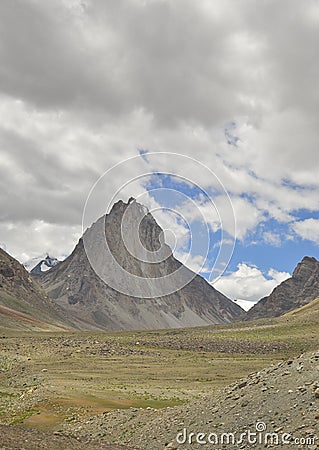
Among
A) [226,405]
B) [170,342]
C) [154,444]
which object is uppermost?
[170,342]

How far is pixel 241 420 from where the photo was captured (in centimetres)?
2581

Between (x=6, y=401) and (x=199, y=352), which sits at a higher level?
(x=199, y=352)

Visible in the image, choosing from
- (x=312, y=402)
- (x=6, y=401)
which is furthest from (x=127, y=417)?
(x=6, y=401)

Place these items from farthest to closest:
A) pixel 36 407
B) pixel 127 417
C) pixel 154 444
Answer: pixel 36 407 → pixel 127 417 → pixel 154 444

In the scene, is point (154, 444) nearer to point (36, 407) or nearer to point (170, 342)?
point (36, 407)

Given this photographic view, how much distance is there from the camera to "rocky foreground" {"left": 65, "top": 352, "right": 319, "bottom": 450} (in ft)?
76.7

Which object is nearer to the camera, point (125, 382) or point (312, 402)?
point (312, 402)

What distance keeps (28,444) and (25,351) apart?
7911cm

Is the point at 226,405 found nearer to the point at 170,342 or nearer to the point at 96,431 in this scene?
the point at 96,431

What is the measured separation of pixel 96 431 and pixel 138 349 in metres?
75.7

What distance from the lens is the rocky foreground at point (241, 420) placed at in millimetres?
23391

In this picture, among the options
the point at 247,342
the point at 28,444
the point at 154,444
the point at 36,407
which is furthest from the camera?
the point at 247,342

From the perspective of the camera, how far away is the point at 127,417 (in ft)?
110

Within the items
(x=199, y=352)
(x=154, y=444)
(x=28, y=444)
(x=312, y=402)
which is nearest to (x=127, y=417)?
(x=154, y=444)
